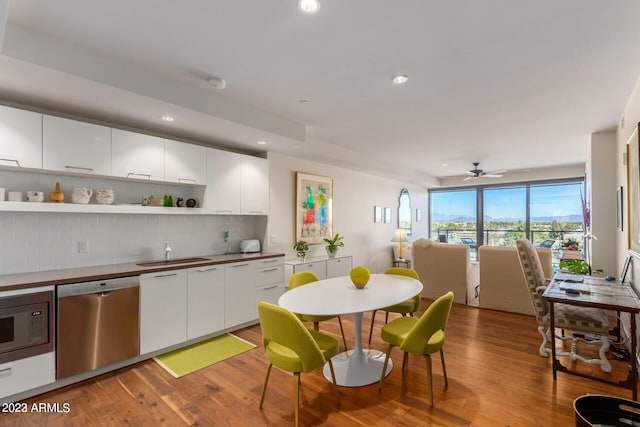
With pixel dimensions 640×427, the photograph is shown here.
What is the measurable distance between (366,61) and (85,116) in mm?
2744

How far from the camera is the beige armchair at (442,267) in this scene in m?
4.89

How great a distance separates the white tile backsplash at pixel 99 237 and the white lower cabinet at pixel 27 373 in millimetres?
831

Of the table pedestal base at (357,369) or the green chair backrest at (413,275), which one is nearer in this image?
the table pedestal base at (357,369)

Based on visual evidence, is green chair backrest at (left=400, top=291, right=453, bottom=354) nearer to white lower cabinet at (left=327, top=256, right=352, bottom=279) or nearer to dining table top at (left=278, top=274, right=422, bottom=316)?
dining table top at (left=278, top=274, right=422, bottom=316)

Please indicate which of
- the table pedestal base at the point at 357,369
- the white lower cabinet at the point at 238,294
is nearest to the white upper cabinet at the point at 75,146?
the white lower cabinet at the point at 238,294

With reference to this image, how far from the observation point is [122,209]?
3.07 m

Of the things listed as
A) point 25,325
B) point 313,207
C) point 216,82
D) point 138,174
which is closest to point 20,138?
point 138,174

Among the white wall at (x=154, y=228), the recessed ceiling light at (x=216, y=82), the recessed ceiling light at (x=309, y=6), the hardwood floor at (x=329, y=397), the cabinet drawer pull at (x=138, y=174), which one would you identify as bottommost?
the hardwood floor at (x=329, y=397)

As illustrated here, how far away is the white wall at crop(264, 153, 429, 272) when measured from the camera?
481cm

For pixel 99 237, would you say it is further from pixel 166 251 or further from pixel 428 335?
pixel 428 335

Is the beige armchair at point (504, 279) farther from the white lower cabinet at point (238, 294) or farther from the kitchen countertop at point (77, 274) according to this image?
the kitchen countertop at point (77, 274)

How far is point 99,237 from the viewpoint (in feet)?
10.4

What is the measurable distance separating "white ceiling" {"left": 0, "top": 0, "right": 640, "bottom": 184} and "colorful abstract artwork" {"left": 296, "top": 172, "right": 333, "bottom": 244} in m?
1.24

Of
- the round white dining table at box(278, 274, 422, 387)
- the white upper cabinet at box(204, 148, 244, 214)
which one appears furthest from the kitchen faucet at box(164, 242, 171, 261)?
the round white dining table at box(278, 274, 422, 387)
